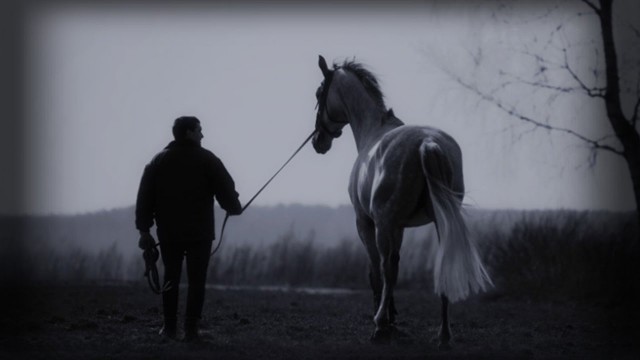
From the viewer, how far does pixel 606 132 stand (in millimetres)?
13492

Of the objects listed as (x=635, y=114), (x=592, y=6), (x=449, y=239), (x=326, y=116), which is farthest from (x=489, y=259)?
(x=449, y=239)

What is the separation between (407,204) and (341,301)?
6.99 m

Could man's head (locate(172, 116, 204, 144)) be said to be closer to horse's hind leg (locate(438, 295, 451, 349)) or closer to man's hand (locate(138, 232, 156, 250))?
man's hand (locate(138, 232, 156, 250))

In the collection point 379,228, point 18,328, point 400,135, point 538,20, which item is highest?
point 538,20

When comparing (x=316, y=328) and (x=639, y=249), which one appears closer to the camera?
(x=316, y=328)

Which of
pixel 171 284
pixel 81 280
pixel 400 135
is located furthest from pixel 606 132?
pixel 81 280

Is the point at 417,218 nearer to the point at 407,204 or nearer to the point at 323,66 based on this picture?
the point at 407,204

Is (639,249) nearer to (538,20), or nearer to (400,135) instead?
(538,20)

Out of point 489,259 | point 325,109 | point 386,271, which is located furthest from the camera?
point 489,259

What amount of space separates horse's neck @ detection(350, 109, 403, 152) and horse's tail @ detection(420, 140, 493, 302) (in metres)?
1.29

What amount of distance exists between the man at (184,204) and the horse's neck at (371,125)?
1.68 m

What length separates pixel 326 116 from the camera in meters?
12.4

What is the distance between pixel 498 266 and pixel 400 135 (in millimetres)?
9171

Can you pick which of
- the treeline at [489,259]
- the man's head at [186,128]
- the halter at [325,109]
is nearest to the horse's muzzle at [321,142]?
the halter at [325,109]
